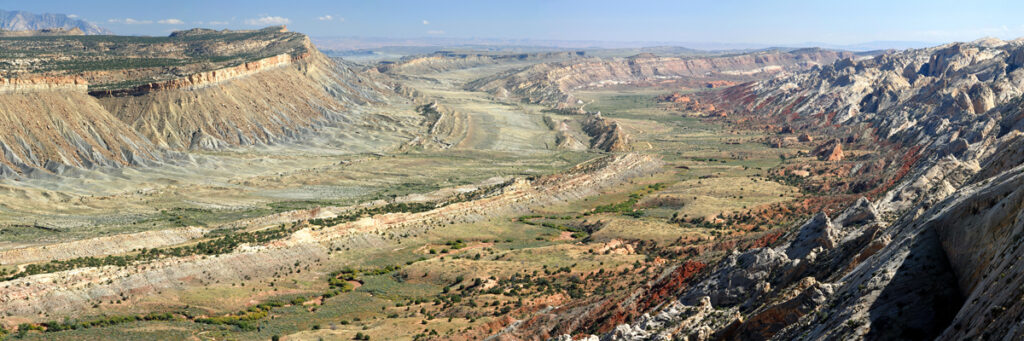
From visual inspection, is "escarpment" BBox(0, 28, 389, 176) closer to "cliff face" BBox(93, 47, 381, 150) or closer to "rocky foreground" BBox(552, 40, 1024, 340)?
"cliff face" BBox(93, 47, 381, 150)

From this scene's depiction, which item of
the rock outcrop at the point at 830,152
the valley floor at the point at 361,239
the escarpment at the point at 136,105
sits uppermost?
the escarpment at the point at 136,105

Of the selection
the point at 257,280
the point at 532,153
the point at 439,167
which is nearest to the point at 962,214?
the point at 257,280

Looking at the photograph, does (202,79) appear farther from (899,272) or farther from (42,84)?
(899,272)

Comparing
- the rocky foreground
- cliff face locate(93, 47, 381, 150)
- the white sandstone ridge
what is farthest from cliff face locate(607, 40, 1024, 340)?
cliff face locate(93, 47, 381, 150)

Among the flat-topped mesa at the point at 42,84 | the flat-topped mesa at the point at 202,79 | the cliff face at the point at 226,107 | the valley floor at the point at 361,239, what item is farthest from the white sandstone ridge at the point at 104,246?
the flat-topped mesa at the point at 202,79

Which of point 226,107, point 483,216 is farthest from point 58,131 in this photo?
point 483,216

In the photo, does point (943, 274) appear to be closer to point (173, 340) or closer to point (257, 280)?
point (173, 340)

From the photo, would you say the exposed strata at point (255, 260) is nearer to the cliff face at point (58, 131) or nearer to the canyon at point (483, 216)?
the canyon at point (483, 216)
